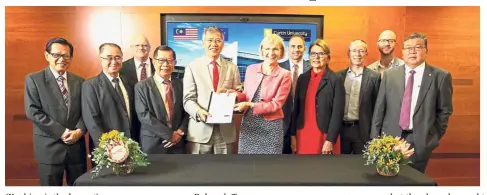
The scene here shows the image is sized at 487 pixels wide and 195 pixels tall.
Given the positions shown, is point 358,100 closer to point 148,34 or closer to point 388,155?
point 388,155

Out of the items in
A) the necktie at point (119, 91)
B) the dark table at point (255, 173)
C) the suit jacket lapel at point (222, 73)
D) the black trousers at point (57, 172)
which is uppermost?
the suit jacket lapel at point (222, 73)

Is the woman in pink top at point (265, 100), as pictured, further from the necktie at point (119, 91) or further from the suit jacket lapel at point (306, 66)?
the necktie at point (119, 91)

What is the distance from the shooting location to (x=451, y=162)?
10.0 feet

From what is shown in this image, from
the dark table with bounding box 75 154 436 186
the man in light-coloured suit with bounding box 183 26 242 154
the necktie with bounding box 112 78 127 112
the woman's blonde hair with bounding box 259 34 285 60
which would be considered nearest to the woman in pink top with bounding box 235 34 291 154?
the woman's blonde hair with bounding box 259 34 285 60

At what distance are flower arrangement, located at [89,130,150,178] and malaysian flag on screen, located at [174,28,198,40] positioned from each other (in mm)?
970

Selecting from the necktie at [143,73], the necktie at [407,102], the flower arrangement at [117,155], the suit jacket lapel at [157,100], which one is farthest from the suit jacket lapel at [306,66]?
the flower arrangement at [117,155]

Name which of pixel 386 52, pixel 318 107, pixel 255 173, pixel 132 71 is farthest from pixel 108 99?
pixel 386 52

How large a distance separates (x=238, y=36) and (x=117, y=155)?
4.13 ft

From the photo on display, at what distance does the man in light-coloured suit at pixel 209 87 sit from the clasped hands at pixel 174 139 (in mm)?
56

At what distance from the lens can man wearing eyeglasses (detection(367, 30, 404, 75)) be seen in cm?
287

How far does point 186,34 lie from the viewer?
2.88 m

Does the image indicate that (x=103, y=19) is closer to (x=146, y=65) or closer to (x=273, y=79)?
(x=146, y=65)

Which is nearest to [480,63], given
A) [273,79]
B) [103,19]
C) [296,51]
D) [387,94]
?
[387,94]

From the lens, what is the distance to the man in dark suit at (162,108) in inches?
107
